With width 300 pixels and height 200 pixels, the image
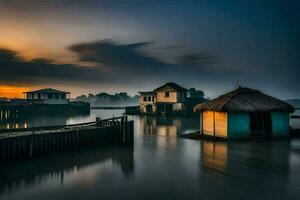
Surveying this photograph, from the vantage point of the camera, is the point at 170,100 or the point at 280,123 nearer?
the point at 280,123

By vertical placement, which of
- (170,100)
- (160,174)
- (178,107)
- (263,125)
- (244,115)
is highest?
(170,100)

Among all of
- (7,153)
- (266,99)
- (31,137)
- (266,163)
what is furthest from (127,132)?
(266,99)

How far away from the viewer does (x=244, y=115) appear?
2666cm

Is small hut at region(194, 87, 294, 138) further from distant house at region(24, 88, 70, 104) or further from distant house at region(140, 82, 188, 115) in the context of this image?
distant house at region(24, 88, 70, 104)

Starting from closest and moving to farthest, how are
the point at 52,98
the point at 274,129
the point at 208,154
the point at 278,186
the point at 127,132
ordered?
1. the point at 278,186
2. the point at 208,154
3. the point at 127,132
4. the point at 274,129
5. the point at 52,98

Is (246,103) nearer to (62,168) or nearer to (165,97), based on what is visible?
(62,168)

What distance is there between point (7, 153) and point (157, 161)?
31.3 feet

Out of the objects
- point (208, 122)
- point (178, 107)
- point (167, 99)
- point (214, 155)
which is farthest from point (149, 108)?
point (214, 155)

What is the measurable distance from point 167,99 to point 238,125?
44.1 metres

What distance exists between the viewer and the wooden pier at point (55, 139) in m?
18.1

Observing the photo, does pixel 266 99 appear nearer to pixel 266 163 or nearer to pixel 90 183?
pixel 266 163

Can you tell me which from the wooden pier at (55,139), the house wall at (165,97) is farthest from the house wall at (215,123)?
the house wall at (165,97)

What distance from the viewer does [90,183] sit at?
13828 millimetres

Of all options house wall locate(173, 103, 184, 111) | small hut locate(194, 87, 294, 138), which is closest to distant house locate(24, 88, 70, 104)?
house wall locate(173, 103, 184, 111)
